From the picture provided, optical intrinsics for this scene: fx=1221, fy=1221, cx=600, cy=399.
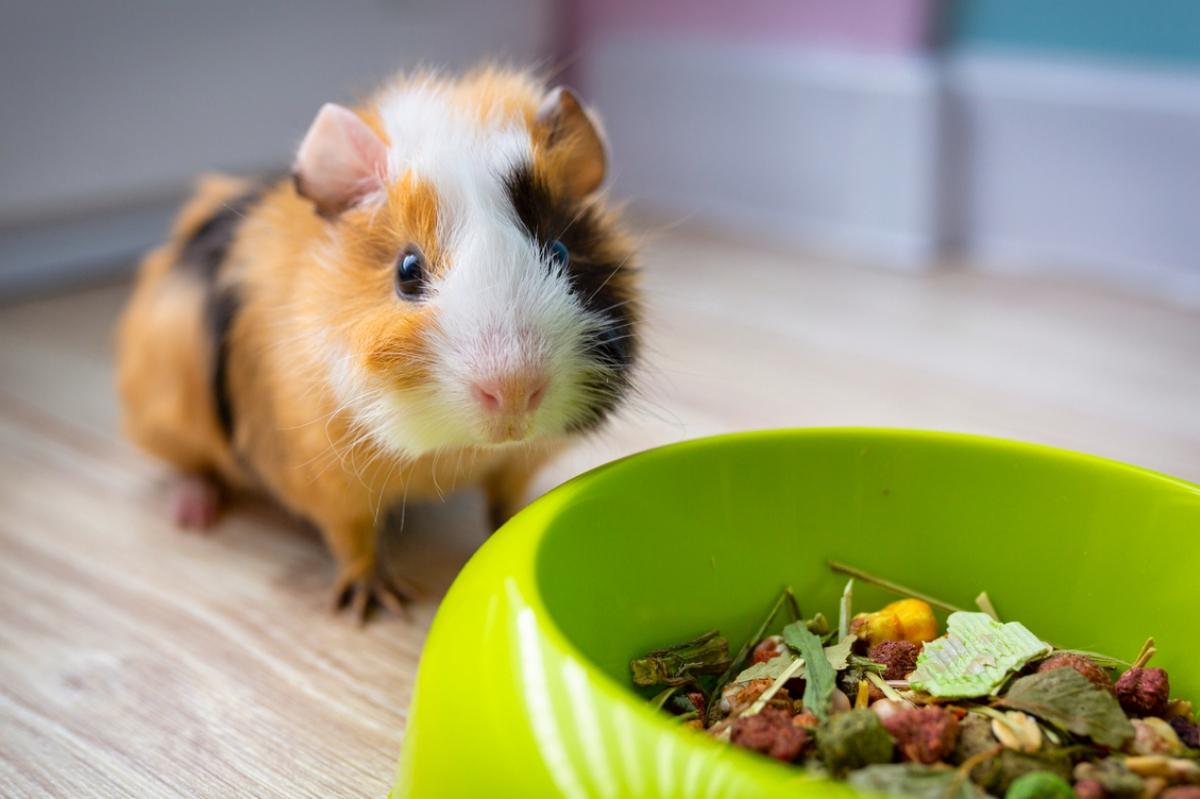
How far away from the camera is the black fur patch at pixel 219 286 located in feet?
3.70

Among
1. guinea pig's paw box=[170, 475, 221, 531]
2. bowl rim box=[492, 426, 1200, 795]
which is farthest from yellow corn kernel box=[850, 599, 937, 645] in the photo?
guinea pig's paw box=[170, 475, 221, 531]

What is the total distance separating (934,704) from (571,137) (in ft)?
1.63

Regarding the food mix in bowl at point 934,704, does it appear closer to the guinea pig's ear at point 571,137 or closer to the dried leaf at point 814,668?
the dried leaf at point 814,668

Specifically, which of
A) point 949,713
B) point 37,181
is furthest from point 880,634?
point 37,181

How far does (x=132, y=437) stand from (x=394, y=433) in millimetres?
587

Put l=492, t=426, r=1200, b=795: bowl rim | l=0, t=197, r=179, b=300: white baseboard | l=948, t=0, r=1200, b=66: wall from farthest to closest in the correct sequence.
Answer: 1. l=0, t=197, r=179, b=300: white baseboard
2. l=948, t=0, r=1200, b=66: wall
3. l=492, t=426, r=1200, b=795: bowl rim

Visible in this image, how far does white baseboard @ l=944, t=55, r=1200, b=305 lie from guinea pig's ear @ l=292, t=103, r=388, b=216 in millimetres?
1423

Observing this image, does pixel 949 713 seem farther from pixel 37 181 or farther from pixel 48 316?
pixel 37 181

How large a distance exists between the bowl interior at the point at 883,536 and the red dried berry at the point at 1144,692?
0.05 meters

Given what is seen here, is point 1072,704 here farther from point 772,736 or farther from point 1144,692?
point 772,736

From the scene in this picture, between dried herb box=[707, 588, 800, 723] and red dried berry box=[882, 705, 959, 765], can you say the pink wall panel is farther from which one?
red dried berry box=[882, 705, 959, 765]

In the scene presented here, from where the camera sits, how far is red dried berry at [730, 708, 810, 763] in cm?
67

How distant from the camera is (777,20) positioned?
2.27m

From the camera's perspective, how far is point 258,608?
1099 millimetres
